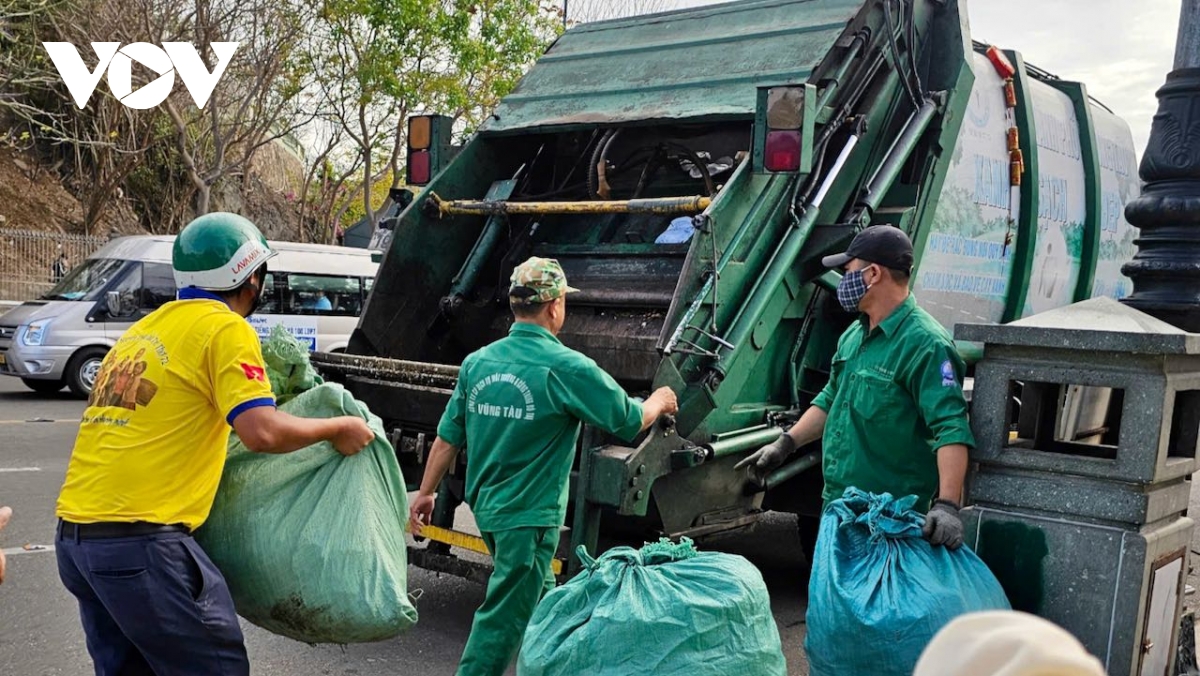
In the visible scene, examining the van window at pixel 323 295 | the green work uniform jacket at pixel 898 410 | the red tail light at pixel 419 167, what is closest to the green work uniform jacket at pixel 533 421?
the green work uniform jacket at pixel 898 410

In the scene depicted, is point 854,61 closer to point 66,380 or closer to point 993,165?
point 993,165

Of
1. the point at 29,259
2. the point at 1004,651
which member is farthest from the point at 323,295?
the point at 1004,651

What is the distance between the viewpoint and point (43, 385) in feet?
39.1

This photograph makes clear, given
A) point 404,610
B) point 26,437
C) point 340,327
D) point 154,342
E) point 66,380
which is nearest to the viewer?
point 154,342

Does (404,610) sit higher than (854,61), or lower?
lower

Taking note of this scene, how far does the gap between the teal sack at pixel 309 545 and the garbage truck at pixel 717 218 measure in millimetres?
1100

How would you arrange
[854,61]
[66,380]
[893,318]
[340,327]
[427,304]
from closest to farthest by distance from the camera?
[893,318], [854,61], [427,304], [66,380], [340,327]

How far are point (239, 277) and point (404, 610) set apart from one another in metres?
0.89

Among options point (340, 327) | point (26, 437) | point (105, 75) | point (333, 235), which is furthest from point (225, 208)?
point (26, 437)

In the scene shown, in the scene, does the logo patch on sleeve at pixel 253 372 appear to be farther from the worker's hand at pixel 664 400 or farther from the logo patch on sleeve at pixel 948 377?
the logo patch on sleeve at pixel 948 377

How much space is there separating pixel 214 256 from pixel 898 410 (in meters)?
1.86

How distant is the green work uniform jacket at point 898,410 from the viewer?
304 centimetres

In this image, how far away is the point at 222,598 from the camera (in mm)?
2480

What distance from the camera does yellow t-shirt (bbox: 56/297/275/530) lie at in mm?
2408
